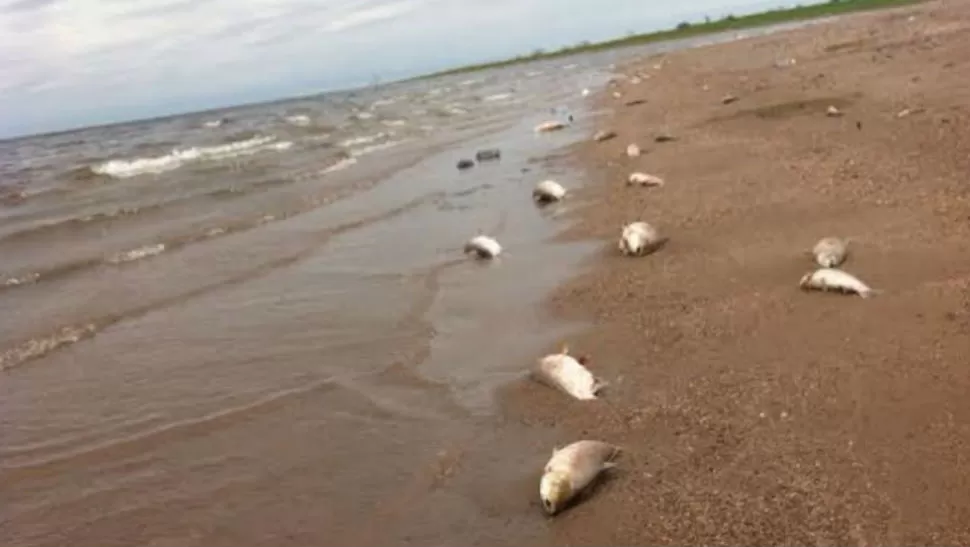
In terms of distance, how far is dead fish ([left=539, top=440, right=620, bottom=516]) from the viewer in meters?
4.98

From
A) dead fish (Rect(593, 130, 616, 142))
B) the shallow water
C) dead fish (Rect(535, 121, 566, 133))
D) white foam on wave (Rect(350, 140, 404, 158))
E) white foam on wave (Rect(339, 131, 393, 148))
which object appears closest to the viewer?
the shallow water

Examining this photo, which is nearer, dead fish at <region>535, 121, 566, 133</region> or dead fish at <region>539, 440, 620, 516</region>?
dead fish at <region>539, 440, 620, 516</region>

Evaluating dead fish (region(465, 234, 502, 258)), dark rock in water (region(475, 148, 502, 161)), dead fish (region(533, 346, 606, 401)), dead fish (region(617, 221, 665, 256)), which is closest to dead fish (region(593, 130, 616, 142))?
dark rock in water (region(475, 148, 502, 161))

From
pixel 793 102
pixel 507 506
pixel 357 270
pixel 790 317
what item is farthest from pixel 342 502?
pixel 793 102

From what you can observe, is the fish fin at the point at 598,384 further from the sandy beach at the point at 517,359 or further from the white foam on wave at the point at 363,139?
the white foam on wave at the point at 363,139

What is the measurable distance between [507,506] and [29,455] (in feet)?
12.7

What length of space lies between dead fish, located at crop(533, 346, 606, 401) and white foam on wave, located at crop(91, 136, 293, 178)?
22858mm

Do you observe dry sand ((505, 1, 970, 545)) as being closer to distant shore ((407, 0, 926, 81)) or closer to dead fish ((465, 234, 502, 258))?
dead fish ((465, 234, 502, 258))

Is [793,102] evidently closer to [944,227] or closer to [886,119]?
[886,119]

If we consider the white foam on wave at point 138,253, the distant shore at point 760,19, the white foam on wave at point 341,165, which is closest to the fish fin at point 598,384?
the white foam on wave at point 138,253

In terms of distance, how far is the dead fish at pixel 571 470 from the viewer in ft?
16.3

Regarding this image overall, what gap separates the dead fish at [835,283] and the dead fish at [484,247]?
3978mm

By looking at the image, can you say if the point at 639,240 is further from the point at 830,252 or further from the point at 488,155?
the point at 488,155

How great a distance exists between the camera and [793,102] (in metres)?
20.5
